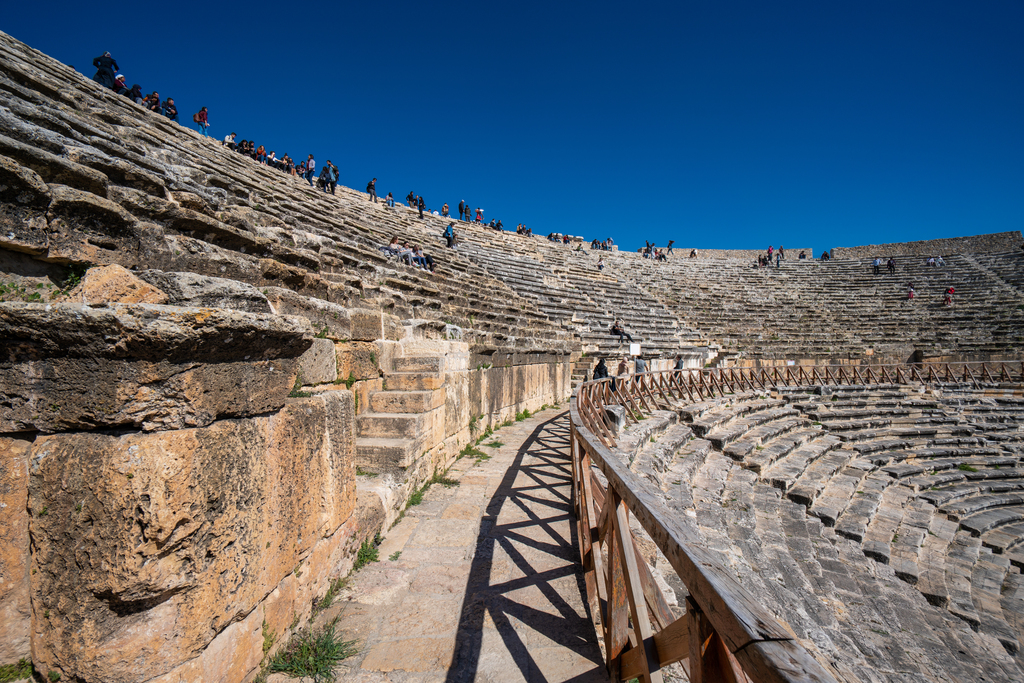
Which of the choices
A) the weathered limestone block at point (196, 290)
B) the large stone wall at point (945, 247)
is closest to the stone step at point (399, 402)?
the weathered limestone block at point (196, 290)

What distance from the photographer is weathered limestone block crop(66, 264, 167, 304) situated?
5.63 feet

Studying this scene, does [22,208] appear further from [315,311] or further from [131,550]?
[315,311]

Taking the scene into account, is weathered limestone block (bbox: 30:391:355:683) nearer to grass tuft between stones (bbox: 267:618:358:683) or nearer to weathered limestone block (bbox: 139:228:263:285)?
grass tuft between stones (bbox: 267:618:358:683)

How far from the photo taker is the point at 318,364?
2.61 metres

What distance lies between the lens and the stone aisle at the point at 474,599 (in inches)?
78.5

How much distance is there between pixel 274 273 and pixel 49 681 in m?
2.10

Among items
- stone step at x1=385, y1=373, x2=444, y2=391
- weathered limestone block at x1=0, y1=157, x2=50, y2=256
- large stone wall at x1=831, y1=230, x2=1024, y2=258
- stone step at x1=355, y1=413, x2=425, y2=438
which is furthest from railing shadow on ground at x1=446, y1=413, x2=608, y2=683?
large stone wall at x1=831, y1=230, x2=1024, y2=258

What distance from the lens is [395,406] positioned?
156 inches

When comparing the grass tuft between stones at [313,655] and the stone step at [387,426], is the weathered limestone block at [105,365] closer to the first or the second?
the grass tuft between stones at [313,655]

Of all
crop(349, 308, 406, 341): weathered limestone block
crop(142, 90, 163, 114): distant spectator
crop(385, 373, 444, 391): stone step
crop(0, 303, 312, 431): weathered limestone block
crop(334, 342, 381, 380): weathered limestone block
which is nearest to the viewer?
crop(0, 303, 312, 431): weathered limestone block

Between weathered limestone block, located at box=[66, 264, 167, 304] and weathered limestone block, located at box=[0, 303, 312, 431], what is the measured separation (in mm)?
360

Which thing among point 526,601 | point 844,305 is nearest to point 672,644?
point 526,601

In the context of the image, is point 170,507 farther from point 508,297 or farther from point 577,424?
point 508,297

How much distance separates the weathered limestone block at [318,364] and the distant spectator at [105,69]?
10637mm
